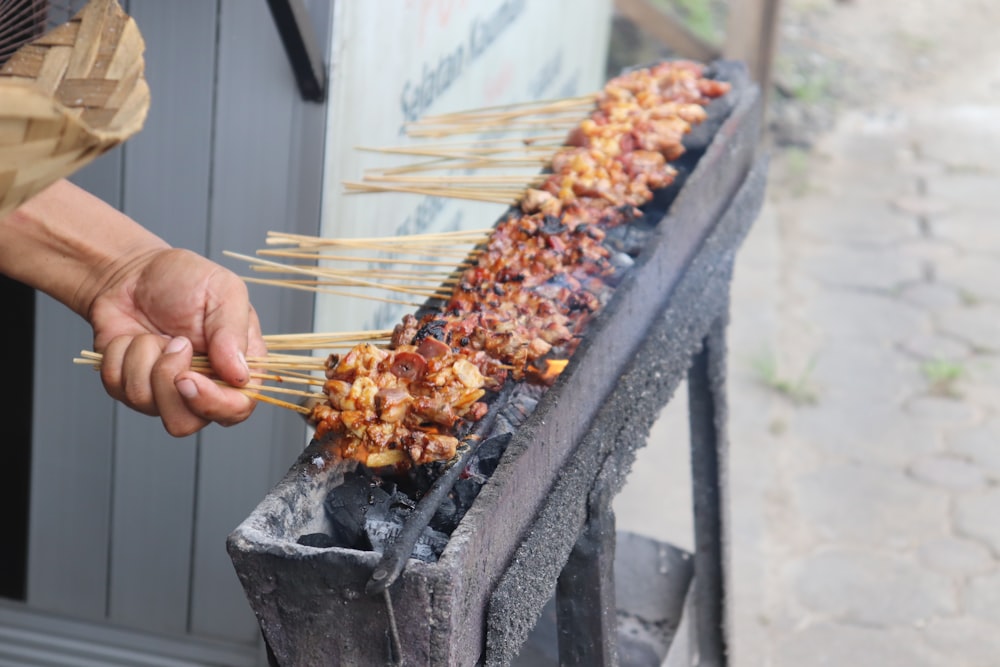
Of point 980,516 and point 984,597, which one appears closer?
point 984,597

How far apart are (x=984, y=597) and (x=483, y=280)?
122 inches

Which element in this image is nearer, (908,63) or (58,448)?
(58,448)

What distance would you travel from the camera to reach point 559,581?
89.2 inches

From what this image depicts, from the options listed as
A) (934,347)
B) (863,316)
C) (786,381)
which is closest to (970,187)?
(863,316)

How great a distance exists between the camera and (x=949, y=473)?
5387 mm

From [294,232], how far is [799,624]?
8.56 ft

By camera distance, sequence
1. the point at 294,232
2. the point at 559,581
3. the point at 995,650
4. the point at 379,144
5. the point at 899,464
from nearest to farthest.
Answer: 1. the point at 559,581
2. the point at 294,232
3. the point at 379,144
4. the point at 995,650
5. the point at 899,464

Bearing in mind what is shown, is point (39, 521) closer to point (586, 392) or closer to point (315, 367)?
point (315, 367)

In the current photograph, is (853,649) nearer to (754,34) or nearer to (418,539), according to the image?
(418,539)

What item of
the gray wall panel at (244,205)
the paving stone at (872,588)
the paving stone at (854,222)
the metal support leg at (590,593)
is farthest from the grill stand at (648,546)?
the paving stone at (854,222)

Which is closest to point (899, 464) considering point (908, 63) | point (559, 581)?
point (559, 581)

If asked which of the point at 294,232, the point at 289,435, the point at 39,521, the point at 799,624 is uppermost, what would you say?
the point at 294,232

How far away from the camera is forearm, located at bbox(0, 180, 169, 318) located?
226 cm

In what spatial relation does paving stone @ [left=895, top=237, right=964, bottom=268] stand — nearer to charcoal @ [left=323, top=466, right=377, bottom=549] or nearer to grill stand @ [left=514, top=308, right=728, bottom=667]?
grill stand @ [left=514, top=308, right=728, bottom=667]
